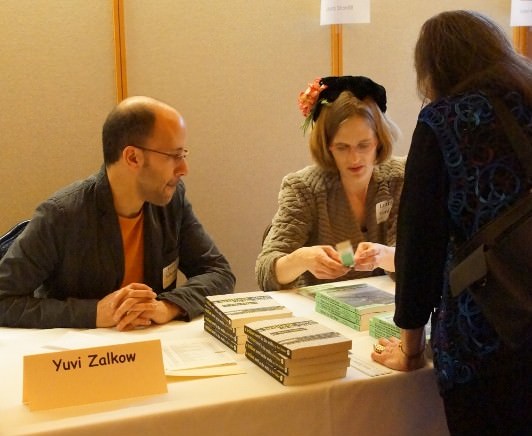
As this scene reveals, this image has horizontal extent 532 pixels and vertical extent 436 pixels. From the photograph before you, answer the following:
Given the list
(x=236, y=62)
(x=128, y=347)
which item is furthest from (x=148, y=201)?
(x=236, y=62)

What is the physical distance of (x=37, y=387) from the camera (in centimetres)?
139

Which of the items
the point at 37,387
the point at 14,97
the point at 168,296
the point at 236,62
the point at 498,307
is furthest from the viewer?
the point at 236,62

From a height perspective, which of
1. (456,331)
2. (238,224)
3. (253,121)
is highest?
(253,121)

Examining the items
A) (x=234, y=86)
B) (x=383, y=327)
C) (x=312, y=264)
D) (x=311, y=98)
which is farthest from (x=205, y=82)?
(x=383, y=327)

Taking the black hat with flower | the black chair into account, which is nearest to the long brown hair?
the black hat with flower

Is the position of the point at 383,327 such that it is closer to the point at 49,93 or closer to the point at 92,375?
the point at 92,375

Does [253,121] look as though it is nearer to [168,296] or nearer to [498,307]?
[168,296]

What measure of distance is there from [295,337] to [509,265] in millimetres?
490

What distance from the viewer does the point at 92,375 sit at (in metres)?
1.42

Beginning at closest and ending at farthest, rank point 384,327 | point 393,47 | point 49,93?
point 384,327 → point 49,93 → point 393,47

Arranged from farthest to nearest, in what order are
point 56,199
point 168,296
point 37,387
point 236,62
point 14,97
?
point 236,62
point 14,97
point 56,199
point 168,296
point 37,387

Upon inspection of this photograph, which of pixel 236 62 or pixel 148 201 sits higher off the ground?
pixel 236 62

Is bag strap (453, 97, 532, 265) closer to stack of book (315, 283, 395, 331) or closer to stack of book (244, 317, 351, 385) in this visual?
stack of book (244, 317, 351, 385)

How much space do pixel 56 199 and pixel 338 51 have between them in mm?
1965
